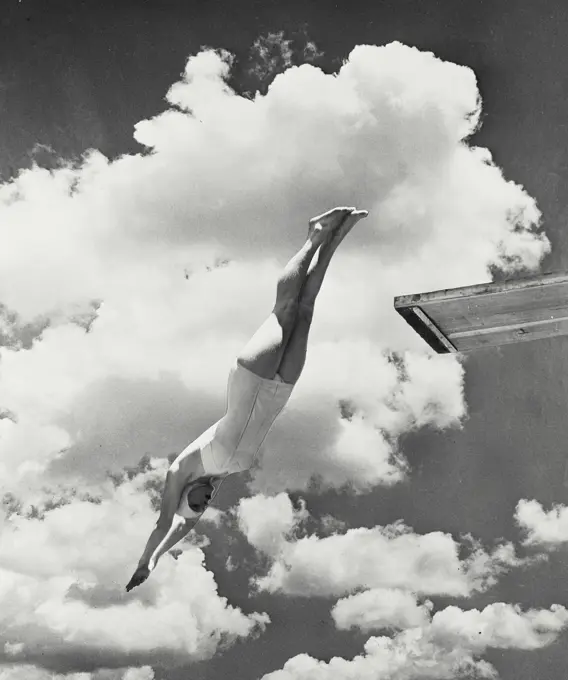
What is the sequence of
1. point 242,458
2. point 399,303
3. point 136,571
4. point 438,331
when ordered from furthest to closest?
point 438,331 → point 399,303 → point 242,458 → point 136,571

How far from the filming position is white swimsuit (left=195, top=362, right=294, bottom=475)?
23.1 feet

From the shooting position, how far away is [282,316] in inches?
280

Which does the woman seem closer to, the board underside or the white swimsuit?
the white swimsuit

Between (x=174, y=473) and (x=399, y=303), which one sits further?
(x=399, y=303)

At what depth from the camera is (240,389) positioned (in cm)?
711

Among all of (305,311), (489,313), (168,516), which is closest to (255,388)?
(305,311)

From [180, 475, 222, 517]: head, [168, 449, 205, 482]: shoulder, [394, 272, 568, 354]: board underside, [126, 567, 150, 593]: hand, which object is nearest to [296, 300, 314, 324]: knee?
[394, 272, 568, 354]: board underside

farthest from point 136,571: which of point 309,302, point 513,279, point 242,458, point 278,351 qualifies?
point 513,279

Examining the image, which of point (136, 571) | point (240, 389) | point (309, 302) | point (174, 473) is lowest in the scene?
point (136, 571)

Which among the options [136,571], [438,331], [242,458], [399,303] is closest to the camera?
[136,571]

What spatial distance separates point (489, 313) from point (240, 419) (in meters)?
2.49

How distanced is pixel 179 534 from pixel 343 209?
2.90m

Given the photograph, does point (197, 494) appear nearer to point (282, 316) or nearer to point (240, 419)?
point (240, 419)

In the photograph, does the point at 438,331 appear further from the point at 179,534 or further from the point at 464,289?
the point at 179,534
